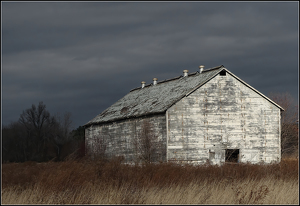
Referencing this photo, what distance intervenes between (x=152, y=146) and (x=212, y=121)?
12.7 feet

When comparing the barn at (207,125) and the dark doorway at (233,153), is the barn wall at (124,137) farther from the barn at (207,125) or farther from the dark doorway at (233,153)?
the dark doorway at (233,153)

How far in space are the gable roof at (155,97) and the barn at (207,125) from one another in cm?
9

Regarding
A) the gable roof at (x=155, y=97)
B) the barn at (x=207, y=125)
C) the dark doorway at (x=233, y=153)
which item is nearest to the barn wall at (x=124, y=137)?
the barn at (x=207, y=125)

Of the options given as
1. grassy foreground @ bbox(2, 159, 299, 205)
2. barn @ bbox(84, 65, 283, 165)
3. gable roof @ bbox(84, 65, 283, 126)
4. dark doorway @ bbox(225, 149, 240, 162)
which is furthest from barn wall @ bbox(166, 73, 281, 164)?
grassy foreground @ bbox(2, 159, 299, 205)

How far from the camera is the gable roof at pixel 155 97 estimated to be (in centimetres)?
2783

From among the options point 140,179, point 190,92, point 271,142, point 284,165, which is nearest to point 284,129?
point 271,142

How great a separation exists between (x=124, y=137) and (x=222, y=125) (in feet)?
22.3

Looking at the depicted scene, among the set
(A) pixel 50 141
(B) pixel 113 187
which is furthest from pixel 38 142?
(B) pixel 113 187

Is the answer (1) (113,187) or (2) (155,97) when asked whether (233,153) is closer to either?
(2) (155,97)

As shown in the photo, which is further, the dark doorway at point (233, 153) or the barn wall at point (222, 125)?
the dark doorway at point (233, 153)

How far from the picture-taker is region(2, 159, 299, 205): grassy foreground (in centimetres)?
1192

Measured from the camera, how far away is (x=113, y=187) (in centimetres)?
1352

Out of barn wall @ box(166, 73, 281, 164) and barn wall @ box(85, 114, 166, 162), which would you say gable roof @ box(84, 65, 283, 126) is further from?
barn wall @ box(166, 73, 281, 164)

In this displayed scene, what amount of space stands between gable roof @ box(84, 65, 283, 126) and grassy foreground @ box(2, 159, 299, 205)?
11.8 m
